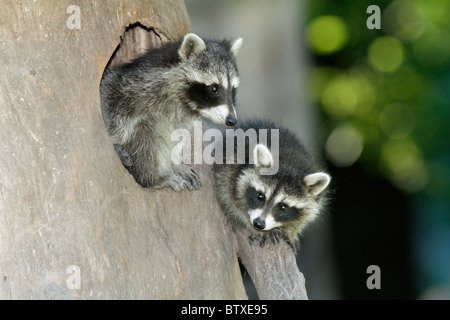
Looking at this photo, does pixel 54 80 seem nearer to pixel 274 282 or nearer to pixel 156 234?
pixel 156 234

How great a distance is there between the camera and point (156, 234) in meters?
4.71

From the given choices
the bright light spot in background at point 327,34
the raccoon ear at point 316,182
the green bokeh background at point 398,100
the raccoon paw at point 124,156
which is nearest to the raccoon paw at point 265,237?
the raccoon ear at point 316,182

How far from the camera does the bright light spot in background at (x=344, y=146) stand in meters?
9.77

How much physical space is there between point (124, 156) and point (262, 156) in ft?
3.47

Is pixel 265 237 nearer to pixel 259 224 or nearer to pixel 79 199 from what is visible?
pixel 259 224

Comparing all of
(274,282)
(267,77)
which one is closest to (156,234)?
(274,282)

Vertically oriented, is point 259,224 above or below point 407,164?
below

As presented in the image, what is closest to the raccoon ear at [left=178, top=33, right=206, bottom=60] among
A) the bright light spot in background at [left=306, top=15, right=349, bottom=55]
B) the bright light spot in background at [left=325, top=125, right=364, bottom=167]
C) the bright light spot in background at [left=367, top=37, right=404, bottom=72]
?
the bright light spot in background at [left=306, top=15, right=349, bottom=55]

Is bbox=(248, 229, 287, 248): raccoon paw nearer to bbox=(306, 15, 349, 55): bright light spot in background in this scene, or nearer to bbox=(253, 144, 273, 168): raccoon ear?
bbox=(253, 144, 273, 168): raccoon ear

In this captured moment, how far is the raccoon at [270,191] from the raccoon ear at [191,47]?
867mm

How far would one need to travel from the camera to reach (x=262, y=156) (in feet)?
17.2

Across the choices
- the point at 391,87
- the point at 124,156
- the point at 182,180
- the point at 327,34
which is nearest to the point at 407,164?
the point at 391,87

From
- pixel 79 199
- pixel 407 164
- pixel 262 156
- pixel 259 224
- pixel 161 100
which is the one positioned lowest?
pixel 259 224
